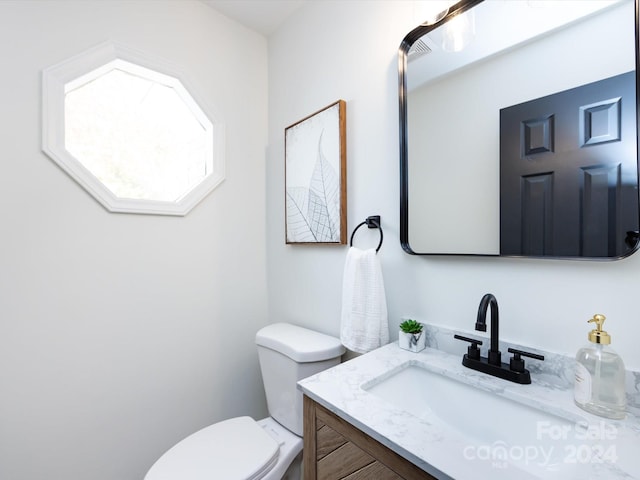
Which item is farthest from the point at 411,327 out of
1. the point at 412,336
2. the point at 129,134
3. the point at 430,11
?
the point at 129,134

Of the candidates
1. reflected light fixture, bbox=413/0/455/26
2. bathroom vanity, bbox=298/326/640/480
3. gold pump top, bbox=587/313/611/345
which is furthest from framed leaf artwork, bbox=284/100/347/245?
gold pump top, bbox=587/313/611/345

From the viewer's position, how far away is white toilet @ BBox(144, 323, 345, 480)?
3.41 feet

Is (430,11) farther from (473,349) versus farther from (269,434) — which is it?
(269,434)

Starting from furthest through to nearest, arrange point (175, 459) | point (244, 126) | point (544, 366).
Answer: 1. point (244, 126)
2. point (175, 459)
3. point (544, 366)

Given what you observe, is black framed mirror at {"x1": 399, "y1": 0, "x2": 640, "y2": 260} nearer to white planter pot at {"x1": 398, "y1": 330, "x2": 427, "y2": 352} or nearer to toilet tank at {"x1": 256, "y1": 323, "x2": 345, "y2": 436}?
white planter pot at {"x1": 398, "y1": 330, "x2": 427, "y2": 352}

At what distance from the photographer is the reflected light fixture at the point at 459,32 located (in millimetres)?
965

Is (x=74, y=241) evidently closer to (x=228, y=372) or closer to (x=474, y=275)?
(x=228, y=372)

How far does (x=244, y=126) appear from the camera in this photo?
1.75 meters

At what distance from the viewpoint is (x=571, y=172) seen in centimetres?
77

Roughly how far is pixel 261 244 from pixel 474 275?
122 cm

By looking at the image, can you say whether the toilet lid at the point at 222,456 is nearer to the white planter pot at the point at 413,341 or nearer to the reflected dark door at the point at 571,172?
the white planter pot at the point at 413,341

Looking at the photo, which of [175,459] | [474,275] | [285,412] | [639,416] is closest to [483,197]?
[474,275]

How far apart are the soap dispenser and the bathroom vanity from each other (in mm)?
24

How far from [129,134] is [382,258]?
133cm
